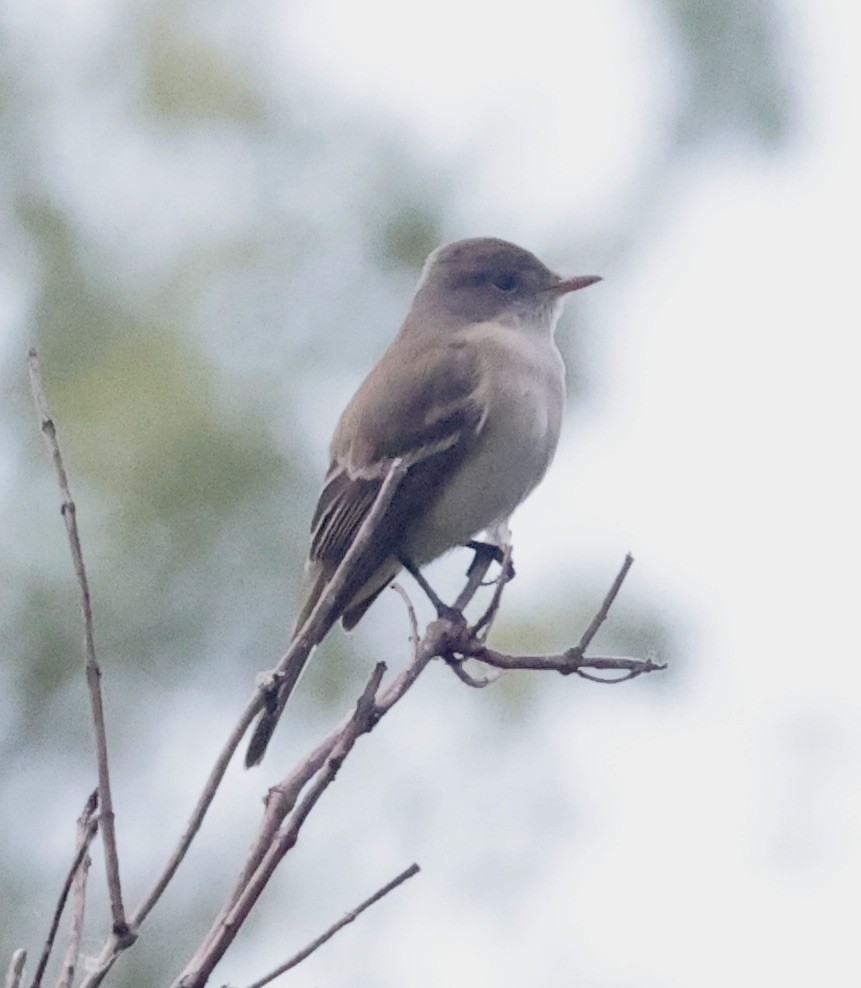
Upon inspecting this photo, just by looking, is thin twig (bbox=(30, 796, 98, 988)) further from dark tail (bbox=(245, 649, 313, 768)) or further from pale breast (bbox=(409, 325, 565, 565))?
pale breast (bbox=(409, 325, 565, 565))

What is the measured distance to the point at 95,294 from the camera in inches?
226

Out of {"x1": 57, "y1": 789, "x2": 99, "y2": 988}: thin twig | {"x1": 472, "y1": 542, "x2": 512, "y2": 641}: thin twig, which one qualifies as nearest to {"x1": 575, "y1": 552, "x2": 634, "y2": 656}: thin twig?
{"x1": 472, "y1": 542, "x2": 512, "y2": 641}: thin twig

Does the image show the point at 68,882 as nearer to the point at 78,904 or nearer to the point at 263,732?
the point at 78,904

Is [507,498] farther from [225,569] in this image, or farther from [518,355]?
[225,569]

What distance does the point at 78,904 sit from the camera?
6.15 ft

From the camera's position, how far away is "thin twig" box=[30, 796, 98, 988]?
1.73m

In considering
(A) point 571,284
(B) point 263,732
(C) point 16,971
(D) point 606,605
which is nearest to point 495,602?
(D) point 606,605

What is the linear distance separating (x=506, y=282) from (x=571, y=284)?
189 millimetres

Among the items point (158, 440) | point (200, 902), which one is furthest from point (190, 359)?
point (200, 902)

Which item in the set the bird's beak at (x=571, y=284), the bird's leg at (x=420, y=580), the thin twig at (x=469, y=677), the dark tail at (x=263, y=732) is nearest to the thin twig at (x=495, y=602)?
Answer: the thin twig at (x=469, y=677)

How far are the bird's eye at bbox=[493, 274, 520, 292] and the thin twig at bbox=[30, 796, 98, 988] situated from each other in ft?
8.16

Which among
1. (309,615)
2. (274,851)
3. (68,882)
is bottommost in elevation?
(309,615)

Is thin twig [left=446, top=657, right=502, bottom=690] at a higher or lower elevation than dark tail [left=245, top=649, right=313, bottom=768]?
higher

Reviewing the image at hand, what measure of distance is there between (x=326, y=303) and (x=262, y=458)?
3.38 feet
